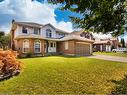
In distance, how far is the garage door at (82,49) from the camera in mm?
36669

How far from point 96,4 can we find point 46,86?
5438mm

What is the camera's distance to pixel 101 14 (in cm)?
1075

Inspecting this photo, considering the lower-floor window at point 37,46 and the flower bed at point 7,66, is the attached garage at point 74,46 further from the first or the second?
the flower bed at point 7,66

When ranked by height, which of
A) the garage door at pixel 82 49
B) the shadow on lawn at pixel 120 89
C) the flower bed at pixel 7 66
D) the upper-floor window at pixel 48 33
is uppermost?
the upper-floor window at pixel 48 33

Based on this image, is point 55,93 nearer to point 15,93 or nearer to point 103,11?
point 15,93

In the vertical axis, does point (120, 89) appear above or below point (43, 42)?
below

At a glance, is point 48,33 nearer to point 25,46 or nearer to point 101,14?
point 25,46

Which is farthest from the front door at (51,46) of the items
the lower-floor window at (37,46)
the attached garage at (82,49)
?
the attached garage at (82,49)

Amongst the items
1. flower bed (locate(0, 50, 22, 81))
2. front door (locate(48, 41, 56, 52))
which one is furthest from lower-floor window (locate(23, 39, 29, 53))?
flower bed (locate(0, 50, 22, 81))

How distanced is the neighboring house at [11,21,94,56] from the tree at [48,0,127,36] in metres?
22.2

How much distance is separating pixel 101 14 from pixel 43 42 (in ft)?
86.8

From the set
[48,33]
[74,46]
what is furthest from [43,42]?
[74,46]

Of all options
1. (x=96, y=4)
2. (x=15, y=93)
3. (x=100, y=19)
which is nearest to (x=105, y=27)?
(x=100, y=19)

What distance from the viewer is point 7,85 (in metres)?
10.9
